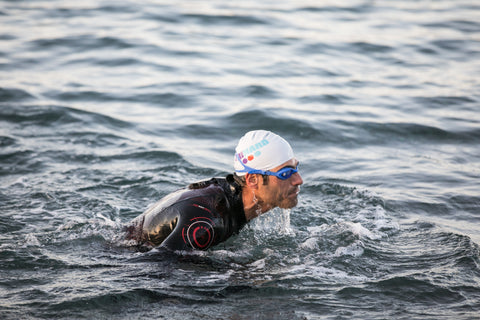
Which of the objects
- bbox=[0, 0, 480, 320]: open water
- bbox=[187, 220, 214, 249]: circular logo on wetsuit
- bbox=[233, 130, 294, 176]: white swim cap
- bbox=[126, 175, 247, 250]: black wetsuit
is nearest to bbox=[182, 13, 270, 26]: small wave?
bbox=[0, 0, 480, 320]: open water

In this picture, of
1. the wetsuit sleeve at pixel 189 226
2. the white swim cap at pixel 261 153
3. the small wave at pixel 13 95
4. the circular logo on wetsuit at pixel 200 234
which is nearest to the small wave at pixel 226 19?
the small wave at pixel 13 95

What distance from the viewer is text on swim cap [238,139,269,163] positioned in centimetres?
589

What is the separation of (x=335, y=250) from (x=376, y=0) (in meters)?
18.2

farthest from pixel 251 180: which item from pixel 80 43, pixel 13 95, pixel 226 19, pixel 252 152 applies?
pixel 226 19

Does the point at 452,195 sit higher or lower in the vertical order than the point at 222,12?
lower

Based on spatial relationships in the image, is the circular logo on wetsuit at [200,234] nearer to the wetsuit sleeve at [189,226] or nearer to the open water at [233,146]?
the wetsuit sleeve at [189,226]

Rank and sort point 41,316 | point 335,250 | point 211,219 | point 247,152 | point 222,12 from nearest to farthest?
1. point 41,316
2. point 211,219
3. point 247,152
4. point 335,250
5. point 222,12

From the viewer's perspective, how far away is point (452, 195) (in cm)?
849

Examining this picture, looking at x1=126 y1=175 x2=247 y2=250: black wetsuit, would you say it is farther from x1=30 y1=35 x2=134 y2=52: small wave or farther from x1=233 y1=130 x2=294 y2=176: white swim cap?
x1=30 y1=35 x2=134 y2=52: small wave

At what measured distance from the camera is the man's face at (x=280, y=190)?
588cm

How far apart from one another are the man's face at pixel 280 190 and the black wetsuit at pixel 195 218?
0.81 ft

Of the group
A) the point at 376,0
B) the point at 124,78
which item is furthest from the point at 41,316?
Result: the point at 376,0

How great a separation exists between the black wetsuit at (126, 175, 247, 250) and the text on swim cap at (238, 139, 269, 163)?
0.26 m

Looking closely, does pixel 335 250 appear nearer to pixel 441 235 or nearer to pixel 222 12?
pixel 441 235
